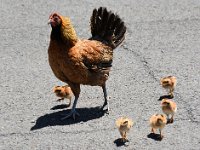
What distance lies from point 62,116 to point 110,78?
4.33 feet

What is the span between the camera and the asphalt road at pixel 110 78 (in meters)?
6.62

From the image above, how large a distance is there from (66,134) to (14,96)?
1.35m

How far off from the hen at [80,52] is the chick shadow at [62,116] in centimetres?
10

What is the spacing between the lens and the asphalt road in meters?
6.62

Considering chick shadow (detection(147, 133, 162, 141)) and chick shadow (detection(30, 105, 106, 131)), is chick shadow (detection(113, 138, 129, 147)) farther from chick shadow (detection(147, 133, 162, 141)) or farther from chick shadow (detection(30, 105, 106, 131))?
chick shadow (detection(30, 105, 106, 131))

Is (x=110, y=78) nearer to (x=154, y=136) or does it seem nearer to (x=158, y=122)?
(x=154, y=136)

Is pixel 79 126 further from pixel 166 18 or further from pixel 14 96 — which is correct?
pixel 166 18

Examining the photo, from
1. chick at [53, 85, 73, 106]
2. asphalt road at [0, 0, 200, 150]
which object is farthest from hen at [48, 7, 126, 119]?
asphalt road at [0, 0, 200, 150]

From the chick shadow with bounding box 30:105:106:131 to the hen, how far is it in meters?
0.10

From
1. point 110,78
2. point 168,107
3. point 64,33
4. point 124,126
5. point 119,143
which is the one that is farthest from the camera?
point 110,78

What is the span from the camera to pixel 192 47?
9.24 m

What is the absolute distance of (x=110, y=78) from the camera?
8.27 m

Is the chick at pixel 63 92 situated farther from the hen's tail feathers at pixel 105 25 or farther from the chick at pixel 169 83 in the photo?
the chick at pixel 169 83

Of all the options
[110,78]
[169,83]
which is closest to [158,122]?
[169,83]
